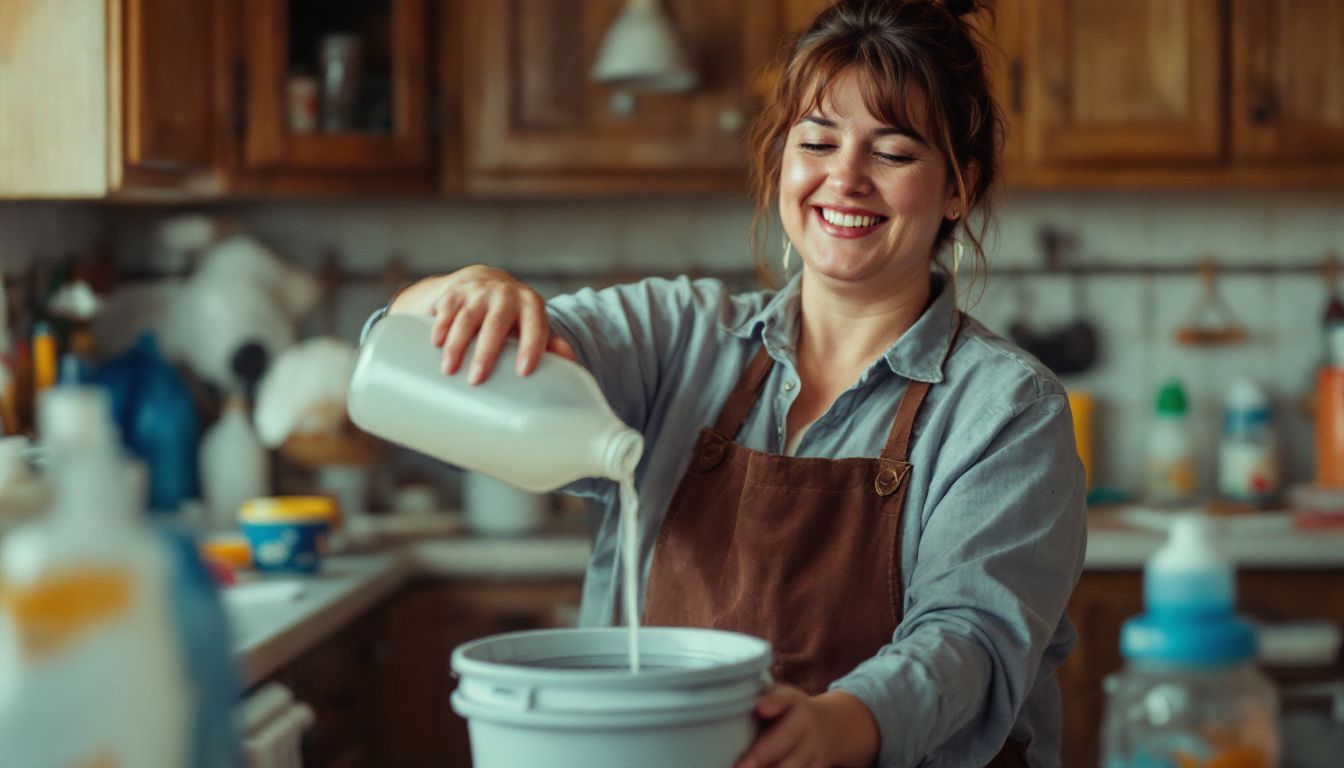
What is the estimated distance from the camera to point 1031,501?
117 centimetres

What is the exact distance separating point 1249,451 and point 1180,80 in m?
0.71

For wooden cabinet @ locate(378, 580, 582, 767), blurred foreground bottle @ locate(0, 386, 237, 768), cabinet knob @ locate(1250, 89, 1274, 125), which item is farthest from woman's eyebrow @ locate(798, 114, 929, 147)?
cabinet knob @ locate(1250, 89, 1274, 125)

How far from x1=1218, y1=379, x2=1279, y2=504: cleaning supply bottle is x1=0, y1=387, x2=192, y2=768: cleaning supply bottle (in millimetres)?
2616

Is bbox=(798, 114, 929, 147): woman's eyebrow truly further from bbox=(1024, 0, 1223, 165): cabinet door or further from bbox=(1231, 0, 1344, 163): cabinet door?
bbox=(1231, 0, 1344, 163): cabinet door

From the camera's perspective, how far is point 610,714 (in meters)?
0.76

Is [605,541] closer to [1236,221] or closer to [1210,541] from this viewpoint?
[1210,541]

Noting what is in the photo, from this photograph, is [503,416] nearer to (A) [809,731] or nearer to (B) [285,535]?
(A) [809,731]

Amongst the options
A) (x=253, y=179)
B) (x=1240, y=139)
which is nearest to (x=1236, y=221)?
(x=1240, y=139)

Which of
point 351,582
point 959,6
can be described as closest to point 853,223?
point 959,6

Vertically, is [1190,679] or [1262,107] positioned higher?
[1262,107]

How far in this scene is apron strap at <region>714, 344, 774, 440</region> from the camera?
1.36 m

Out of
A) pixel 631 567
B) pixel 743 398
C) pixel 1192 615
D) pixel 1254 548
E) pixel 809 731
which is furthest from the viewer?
pixel 1254 548

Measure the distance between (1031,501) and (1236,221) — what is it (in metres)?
2.04

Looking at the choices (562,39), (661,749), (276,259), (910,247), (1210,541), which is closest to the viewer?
(1210,541)
